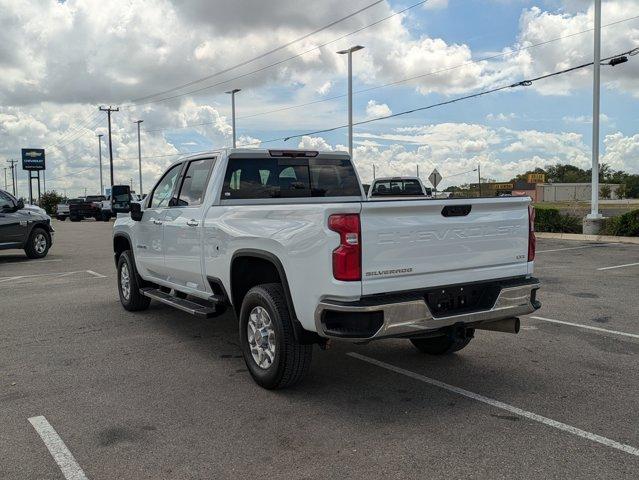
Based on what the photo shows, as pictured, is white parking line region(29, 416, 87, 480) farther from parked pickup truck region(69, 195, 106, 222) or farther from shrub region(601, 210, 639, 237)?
parked pickup truck region(69, 195, 106, 222)

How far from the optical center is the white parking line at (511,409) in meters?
3.70

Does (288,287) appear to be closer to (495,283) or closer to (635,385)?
(495,283)

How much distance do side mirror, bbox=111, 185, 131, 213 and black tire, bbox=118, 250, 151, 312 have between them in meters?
0.70

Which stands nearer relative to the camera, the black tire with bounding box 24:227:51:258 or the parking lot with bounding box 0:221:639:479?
the parking lot with bounding box 0:221:639:479

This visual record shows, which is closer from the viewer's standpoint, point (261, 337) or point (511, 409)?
point (511, 409)

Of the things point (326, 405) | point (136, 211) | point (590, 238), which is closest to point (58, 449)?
point (326, 405)

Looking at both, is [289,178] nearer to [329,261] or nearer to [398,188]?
[329,261]

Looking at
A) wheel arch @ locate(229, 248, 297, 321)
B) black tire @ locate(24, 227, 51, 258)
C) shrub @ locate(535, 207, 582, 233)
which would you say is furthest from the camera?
shrub @ locate(535, 207, 582, 233)

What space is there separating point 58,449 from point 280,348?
1642 mm

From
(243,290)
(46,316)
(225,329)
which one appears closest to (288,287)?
(243,290)

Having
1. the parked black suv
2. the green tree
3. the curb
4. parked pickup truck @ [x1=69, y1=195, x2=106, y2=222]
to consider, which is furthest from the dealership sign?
the curb

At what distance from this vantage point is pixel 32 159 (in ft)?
235

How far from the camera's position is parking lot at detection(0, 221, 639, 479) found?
353 cm

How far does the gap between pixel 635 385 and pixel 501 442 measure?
1777 mm
